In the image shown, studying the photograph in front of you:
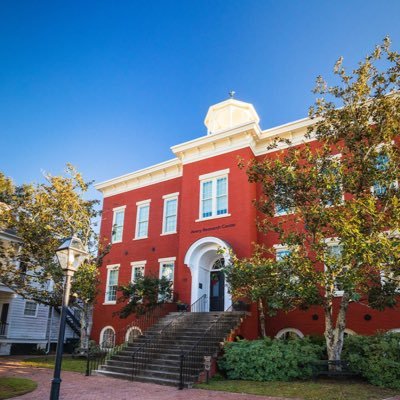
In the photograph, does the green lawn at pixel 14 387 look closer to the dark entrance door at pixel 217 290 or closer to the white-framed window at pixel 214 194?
the dark entrance door at pixel 217 290

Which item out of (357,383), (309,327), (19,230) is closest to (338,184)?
(357,383)

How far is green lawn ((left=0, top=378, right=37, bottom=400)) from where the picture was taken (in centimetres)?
935

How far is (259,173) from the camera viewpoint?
1312 centimetres

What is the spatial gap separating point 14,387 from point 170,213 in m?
13.0

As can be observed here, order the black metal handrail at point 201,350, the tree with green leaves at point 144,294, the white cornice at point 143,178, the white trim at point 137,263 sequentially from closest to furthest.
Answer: the black metal handrail at point 201,350 < the tree with green leaves at point 144,294 < the white trim at point 137,263 < the white cornice at point 143,178

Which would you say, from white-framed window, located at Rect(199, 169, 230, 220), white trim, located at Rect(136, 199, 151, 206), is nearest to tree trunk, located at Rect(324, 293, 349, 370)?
white-framed window, located at Rect(199, 169, 230, 220)

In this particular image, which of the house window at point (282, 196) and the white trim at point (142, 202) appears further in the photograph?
the white trim at point (142, 202)

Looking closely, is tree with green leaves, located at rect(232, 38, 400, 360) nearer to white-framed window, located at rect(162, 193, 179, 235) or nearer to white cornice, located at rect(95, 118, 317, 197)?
white cornice, located at rect(95, 118, 317, 197)

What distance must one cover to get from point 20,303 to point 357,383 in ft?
75.0

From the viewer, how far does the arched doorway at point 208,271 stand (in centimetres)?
1761

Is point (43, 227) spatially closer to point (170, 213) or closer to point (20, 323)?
point (170, 213)

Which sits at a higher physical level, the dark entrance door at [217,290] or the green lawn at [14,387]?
the dark entrance door at [217,290]

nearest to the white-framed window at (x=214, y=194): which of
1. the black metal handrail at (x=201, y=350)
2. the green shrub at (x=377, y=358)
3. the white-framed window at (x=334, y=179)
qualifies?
the black metal handrail at (x=201, y=350)

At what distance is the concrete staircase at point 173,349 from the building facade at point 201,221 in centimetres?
164
